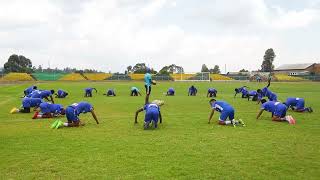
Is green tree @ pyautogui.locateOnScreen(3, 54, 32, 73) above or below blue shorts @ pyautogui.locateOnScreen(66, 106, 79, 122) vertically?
above

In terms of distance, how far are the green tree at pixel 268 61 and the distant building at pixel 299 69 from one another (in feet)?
12.6

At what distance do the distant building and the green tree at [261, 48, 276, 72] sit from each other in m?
3.83

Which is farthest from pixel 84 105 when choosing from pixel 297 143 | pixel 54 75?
pixel 54 75

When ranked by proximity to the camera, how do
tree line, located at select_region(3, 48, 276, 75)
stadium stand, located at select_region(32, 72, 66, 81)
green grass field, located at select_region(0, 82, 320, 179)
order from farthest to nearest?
tree line, located at select_region(3, 48, 276, 75) → stadium stand, located at select_region(32, 72, 66, 81) → green grass field, located at select_region(0, 82, 320, 179)

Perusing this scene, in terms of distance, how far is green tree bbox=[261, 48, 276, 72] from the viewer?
458 feet

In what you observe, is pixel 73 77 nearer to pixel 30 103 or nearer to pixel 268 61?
pixel 30 103

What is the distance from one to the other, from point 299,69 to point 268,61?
10954 mm

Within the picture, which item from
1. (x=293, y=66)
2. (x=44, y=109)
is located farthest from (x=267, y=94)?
(x=293, y=66)

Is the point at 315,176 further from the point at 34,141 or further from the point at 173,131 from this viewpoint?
the point at 34,141

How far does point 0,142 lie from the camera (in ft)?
41.1

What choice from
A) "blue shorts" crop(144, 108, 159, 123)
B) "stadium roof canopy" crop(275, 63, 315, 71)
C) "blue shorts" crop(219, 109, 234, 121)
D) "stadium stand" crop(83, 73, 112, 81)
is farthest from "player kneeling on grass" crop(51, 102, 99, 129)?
"stadium roof canopy" crop(275, 63, 315, 71)

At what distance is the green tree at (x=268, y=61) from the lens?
458ft

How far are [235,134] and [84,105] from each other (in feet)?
19.8

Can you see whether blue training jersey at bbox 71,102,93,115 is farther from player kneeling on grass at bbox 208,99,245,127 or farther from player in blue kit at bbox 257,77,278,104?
player in blue kit at bbox 257,77,278,104
